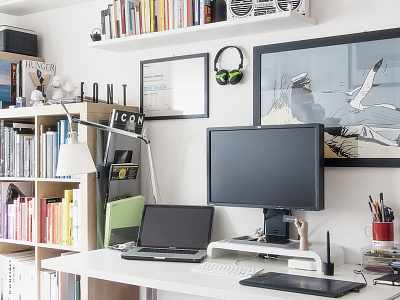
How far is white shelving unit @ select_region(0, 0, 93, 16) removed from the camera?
3.58m

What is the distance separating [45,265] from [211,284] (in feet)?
2.93

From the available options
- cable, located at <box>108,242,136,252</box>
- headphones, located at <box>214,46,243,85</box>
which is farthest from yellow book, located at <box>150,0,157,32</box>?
cable, located at <box>108,242,136,252</box>

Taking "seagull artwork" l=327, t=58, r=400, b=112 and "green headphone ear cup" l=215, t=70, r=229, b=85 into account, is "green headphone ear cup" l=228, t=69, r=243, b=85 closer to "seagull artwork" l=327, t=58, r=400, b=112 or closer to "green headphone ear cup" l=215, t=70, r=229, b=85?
"green headphone ear cup" l=215, t=70, r=229, b=85

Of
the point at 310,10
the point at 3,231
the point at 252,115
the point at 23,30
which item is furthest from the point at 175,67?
the point at 3,231

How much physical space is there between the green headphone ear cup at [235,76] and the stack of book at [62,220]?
1018mm

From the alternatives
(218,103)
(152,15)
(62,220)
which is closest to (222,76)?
(218,103)

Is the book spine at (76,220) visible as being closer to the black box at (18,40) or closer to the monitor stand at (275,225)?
the monitor stand at (275,225)

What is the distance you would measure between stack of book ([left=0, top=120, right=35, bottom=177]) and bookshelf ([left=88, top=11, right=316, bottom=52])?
734mm

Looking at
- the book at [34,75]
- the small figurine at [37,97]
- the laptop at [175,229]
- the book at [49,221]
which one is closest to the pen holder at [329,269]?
the laptop at [175,229]

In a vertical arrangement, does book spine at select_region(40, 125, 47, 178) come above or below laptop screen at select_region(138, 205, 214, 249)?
above

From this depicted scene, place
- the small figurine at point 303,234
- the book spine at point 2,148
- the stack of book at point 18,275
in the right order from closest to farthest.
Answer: the small figurine at point 303,234 < the stack of book at point 18,275 < the book spine at point 2,148

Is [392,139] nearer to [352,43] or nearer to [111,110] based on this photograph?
[352,43]

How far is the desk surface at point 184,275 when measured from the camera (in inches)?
79.7

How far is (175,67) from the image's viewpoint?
314 cm
